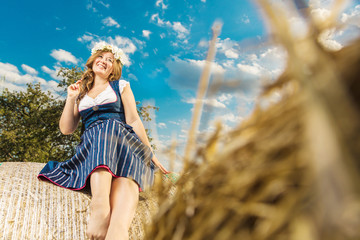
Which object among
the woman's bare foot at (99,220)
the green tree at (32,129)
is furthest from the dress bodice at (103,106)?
the green tree at (32,129)

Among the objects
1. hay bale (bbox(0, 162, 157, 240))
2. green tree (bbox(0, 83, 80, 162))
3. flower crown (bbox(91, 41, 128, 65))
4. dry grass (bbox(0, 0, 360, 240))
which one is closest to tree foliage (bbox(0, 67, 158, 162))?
green tree (bbox(0, 83, 80, 162))

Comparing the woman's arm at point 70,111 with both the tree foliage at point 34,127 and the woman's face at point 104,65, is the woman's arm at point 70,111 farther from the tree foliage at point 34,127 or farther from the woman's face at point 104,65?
the tree foliage at point 34,127

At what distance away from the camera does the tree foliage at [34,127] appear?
4332mm

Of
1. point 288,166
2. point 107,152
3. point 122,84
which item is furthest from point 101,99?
point 288,166

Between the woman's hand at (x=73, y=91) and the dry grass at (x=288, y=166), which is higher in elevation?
the woman's hand at (x=73, y=91)

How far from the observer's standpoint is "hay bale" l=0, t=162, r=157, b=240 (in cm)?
130

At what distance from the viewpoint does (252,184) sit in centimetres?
35

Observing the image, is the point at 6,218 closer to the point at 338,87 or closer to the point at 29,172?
the point at 29,172

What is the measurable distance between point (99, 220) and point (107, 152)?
1.24 ft

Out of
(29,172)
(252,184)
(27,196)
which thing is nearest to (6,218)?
(27,196)

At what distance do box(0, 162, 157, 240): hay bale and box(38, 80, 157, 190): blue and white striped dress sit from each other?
0.09m

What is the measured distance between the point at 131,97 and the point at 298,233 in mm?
1910

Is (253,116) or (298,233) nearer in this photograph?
(298,233)

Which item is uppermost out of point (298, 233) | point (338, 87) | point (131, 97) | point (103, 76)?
point (103, 76)
